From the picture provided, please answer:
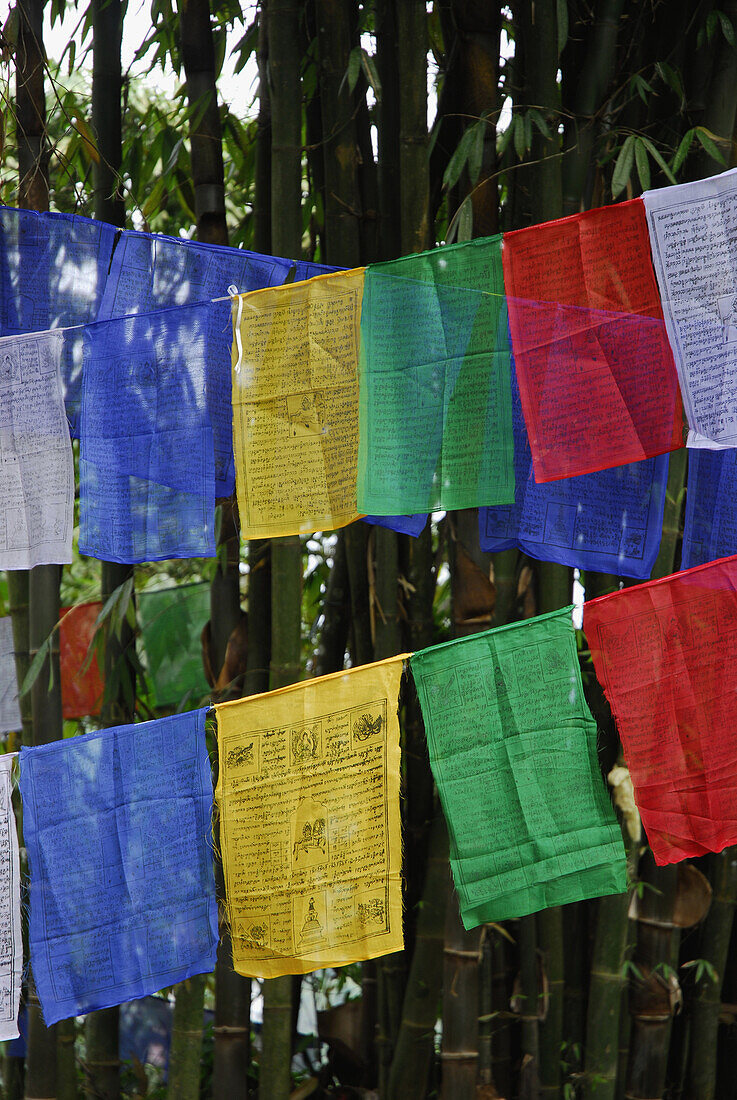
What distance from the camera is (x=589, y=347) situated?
1.73 metres

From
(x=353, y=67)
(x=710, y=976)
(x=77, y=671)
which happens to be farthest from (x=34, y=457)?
(x=710, y=976)

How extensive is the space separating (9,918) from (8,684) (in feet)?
2.69

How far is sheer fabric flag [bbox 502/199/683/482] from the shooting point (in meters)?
1.72

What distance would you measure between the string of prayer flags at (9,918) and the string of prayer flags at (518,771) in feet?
2.53

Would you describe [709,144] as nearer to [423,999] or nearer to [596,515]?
[596,515]

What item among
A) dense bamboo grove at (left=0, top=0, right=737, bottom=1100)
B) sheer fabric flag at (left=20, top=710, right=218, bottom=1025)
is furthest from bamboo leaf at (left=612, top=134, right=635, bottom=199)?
sheer fabric flag at (left=20, top=710, right=218, bottom=1025)

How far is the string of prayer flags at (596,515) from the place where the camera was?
1.84 m

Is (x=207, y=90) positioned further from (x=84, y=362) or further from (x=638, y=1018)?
(x=638, y=1018)

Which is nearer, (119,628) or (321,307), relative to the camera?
(321,307)

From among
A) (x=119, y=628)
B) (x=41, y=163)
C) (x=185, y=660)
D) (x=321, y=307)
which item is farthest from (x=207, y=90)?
(x=185, y=660)

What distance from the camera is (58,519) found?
1.94m

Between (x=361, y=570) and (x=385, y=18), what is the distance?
1.15m

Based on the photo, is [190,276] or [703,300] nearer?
[703,300]

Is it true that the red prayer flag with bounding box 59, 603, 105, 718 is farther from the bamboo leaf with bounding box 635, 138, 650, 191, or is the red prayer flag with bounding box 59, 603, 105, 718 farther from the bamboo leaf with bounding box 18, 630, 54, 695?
the bamboo leaf with bounding box 635, 138, 650, 191
